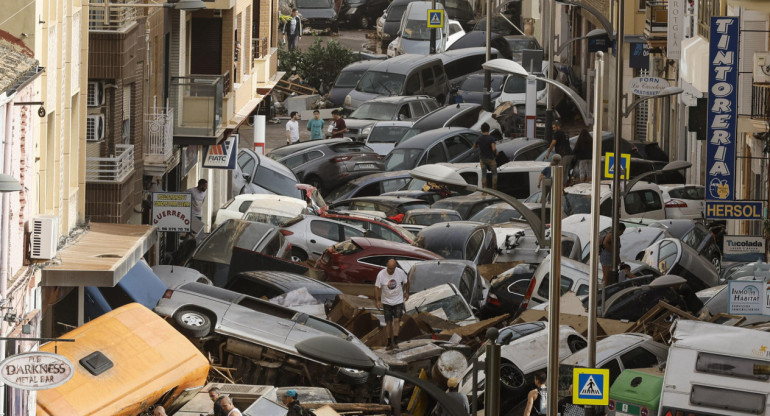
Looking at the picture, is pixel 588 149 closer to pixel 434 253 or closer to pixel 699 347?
pixel 434 253

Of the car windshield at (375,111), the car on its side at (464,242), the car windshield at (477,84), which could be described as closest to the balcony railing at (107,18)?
the car on its side at (464,242)

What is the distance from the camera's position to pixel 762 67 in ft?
93.8

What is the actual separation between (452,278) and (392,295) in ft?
10.1

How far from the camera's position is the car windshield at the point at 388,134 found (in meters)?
44.1

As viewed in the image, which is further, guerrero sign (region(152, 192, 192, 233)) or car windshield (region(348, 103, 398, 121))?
car windshield (region(348, 103, 398, 121))

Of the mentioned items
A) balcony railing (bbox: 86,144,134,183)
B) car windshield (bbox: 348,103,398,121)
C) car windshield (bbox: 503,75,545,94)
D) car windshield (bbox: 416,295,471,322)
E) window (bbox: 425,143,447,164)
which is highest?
car windshield (bbox: 503,75,545,94)

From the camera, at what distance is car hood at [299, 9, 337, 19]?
73.4 metres

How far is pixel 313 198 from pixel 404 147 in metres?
5.07

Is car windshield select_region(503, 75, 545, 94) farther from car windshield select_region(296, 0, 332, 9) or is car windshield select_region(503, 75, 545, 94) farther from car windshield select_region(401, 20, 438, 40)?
car windshield select_region(296, 0, 332, 9)

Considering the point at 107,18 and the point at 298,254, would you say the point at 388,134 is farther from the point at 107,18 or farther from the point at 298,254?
the point at 107,18

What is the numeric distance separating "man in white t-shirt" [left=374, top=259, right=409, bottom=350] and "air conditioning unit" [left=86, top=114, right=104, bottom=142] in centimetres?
496

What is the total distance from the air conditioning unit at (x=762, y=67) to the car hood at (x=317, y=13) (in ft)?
151

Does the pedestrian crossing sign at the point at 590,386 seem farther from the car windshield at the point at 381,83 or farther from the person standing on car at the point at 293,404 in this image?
the car windshield at the point at 381,83

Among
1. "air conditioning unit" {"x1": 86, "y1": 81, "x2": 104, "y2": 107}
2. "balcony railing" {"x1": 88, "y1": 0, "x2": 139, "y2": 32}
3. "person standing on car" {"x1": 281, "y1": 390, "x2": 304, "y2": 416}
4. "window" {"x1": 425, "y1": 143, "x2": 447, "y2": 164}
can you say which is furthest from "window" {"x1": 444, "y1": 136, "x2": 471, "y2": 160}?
"person standing on car" {"x1": 281, "y1": 390, "x2": 304, "y2": 416}
